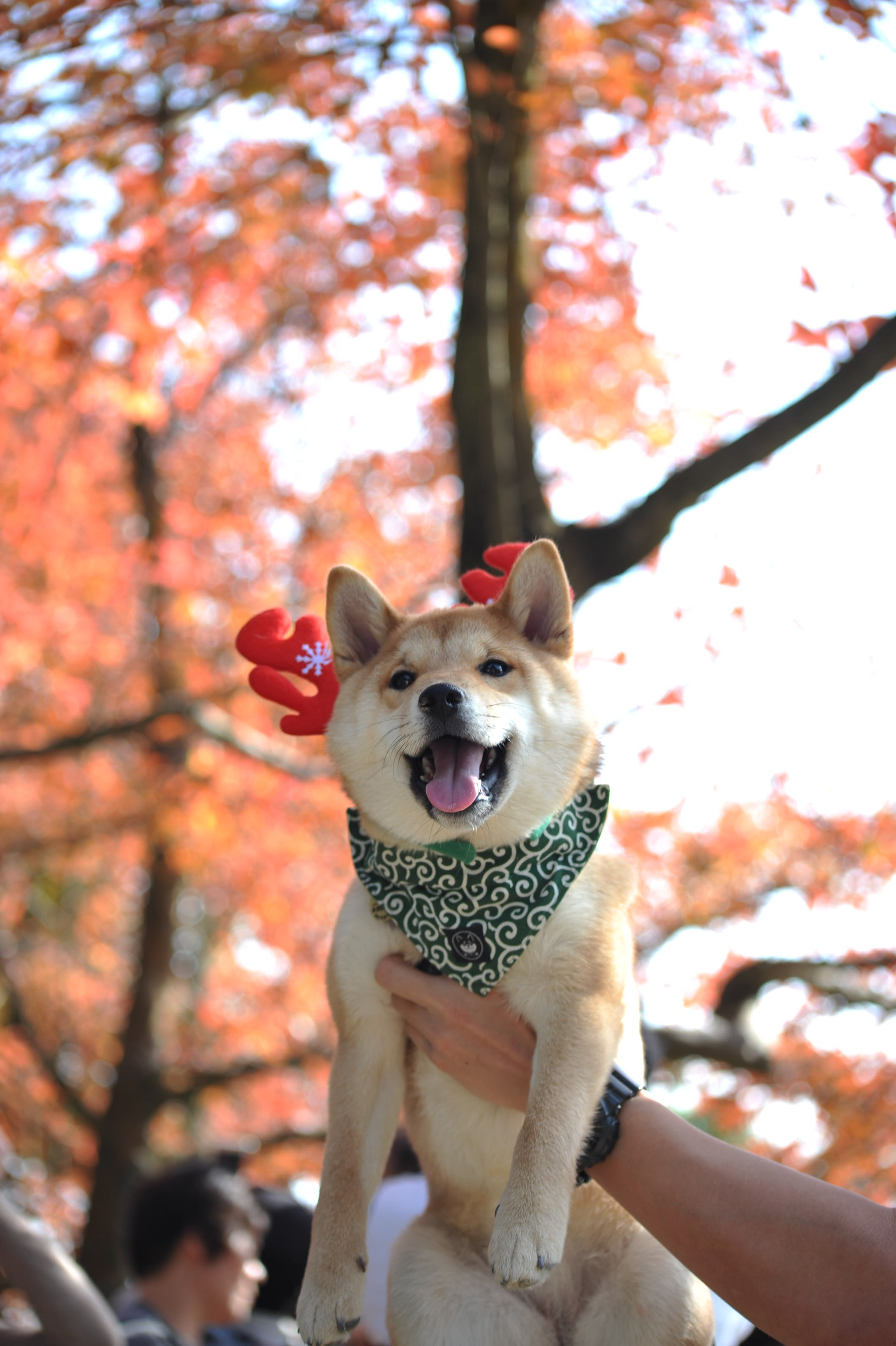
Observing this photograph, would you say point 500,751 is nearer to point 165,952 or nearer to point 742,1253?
point 742,1253

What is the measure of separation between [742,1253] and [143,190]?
6.45 meters

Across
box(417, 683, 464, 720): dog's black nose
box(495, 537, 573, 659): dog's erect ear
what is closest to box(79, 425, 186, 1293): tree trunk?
box(495, 537, 573, 659): dog's erect ear

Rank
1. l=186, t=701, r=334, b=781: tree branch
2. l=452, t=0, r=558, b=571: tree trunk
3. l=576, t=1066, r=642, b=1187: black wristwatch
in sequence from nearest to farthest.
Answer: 1. l=576, t=1066, r=642, b=1187: black wristwatch
2. l=452, t=0, r=558, b=571: tree trunk
3. l=186, t=701, r=334, b=781: tree branch

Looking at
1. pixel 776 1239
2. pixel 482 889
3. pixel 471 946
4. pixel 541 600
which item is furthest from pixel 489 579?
pixel 776 1239

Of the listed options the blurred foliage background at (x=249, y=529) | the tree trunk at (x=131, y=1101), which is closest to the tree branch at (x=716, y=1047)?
the blurred foliage background at (x=249, y=529)

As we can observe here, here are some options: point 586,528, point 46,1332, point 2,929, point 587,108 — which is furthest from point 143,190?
point 2,929

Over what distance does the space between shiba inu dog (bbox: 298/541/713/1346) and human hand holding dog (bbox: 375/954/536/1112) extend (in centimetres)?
5

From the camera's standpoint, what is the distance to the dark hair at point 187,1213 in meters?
3.90

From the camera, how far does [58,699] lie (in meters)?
11.9

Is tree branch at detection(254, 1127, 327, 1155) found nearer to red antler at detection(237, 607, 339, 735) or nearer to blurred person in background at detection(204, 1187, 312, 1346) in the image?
blurred person in background at detection(204, 1187, 312, 1346)

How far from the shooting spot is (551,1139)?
206cm

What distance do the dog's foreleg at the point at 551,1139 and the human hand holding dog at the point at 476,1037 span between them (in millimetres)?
86

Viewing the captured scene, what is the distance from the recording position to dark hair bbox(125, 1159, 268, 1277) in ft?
12.8

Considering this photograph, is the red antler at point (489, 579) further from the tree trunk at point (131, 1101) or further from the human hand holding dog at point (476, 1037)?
the tree trunk at point (131, 1101)
